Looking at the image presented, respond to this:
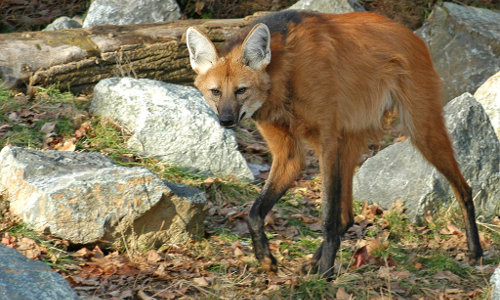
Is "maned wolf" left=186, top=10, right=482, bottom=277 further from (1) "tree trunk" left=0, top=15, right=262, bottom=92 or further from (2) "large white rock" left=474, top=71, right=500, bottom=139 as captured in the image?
(1) "tree trunk" left=0, top=15, right=262, bottom=92

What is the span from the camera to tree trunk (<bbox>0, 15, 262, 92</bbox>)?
606 centimetres

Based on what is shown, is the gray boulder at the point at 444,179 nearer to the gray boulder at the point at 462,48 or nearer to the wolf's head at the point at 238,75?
the wolf's head at the point at 238,75

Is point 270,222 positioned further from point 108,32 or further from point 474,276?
point 108,32

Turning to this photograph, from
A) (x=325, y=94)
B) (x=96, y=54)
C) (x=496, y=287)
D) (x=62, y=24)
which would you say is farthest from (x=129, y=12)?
(x=496, y=287)

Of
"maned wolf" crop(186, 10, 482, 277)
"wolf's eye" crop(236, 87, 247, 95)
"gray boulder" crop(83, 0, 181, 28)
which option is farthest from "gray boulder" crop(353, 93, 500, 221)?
"gray boulder" crop(83, 0, 181, 28)

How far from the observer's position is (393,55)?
4.34 m

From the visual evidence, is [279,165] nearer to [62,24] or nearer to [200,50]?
[200,50]

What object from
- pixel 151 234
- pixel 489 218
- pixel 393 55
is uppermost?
pixel 393 55

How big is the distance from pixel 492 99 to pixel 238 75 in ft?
11.2

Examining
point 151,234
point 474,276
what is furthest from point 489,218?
point 151,234

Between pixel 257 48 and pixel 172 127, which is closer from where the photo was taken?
pixel 257 48

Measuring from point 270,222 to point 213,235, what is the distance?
0.55 m

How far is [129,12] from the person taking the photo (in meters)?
7.91

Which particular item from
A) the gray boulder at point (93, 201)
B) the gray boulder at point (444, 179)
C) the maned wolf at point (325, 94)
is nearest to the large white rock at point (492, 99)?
the gray boulder at point (444, 179)
